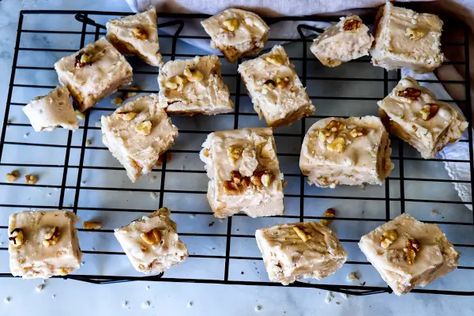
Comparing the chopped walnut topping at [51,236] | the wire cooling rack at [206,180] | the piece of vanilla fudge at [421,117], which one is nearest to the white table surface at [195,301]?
the wire cooling rack at [206,180]

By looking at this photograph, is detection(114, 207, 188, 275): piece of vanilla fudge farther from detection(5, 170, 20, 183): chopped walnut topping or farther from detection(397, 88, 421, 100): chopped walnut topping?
detection(397, 88, 421, 100): chopped walnut topping

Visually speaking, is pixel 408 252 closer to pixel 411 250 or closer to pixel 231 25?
pixel 411 250

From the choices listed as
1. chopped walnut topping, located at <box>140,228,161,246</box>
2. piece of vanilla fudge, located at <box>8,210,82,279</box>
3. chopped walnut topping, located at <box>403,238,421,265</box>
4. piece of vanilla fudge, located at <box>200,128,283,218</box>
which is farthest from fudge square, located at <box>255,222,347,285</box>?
piece of vanilla fudge, located at <box>8,210,82,279</box>

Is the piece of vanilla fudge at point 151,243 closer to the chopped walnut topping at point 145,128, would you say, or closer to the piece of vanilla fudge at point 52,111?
the chopped walnut topping at point 145,128

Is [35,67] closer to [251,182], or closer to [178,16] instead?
[178,16]

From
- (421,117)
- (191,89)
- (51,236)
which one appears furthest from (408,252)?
(51,236)

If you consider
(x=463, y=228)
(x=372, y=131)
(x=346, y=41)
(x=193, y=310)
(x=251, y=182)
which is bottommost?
(x=193, y=310)

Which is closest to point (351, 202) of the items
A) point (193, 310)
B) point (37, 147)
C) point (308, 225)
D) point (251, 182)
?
point (308, 225)
